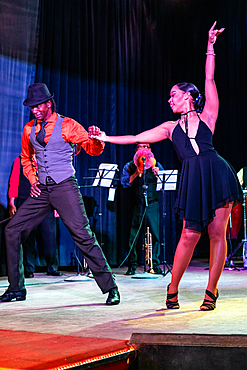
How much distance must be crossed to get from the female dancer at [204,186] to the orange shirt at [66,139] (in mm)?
311

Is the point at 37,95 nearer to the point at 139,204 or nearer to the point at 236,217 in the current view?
the point at 139,204

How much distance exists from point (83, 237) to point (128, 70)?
5.27 m

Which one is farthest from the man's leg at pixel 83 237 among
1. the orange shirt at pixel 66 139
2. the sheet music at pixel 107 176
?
the sheet music at pixel 107 176

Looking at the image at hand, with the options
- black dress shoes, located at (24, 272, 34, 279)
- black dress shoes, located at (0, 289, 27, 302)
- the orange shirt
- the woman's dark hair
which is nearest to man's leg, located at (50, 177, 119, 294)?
→ the orange shirt

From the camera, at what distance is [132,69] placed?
8438 mm

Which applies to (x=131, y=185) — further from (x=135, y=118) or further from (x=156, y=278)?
(x=135, y=118)

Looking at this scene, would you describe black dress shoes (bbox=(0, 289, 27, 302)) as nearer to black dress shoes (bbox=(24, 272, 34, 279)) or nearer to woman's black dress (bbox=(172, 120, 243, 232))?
woman's black dress (bbox=(172, 120, 243, 232))

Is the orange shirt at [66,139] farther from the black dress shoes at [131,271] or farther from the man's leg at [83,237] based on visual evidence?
the black dress shoes at [131,271]

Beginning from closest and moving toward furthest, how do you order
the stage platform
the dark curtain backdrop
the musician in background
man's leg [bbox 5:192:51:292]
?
the stage platform, man's leg [bbox 5:192:51:292], the musician in background, the dark curtain backdrop

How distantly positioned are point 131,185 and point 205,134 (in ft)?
11.4

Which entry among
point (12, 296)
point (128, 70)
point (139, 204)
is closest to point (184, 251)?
point (12, 296)

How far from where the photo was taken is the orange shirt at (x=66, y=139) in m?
3.84

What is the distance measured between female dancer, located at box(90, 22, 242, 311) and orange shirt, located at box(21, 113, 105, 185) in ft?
1.02

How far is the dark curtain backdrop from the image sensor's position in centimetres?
754
